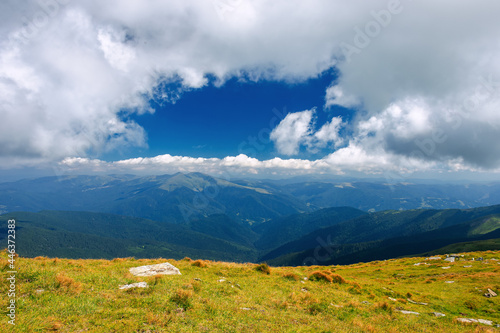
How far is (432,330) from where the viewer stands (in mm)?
13523

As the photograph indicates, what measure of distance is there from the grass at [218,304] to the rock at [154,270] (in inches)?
55.1

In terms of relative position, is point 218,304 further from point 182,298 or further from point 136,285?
point 136,285

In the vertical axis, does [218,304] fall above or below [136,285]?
below

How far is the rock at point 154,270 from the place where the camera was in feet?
57.5

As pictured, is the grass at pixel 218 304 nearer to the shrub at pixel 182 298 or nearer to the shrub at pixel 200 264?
the shrub at pixel 182 298

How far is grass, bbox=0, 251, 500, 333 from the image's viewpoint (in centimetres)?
955

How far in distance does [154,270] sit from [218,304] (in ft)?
28.9

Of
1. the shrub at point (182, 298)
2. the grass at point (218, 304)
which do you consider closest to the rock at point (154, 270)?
the grass at point (218, 304)

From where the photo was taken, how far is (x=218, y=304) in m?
12.6

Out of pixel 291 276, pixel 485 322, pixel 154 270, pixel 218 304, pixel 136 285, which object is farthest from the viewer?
pixel 291 276

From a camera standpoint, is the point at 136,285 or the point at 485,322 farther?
the point at 485,322

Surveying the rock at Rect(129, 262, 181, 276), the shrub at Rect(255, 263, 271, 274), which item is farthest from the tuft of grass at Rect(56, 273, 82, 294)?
the shrub at Rect(255, 263, 271, 274)

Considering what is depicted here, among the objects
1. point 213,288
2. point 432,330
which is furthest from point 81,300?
point 432,330

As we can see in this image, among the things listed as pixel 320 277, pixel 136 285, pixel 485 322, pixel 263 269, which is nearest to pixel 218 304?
pixel 136 285
